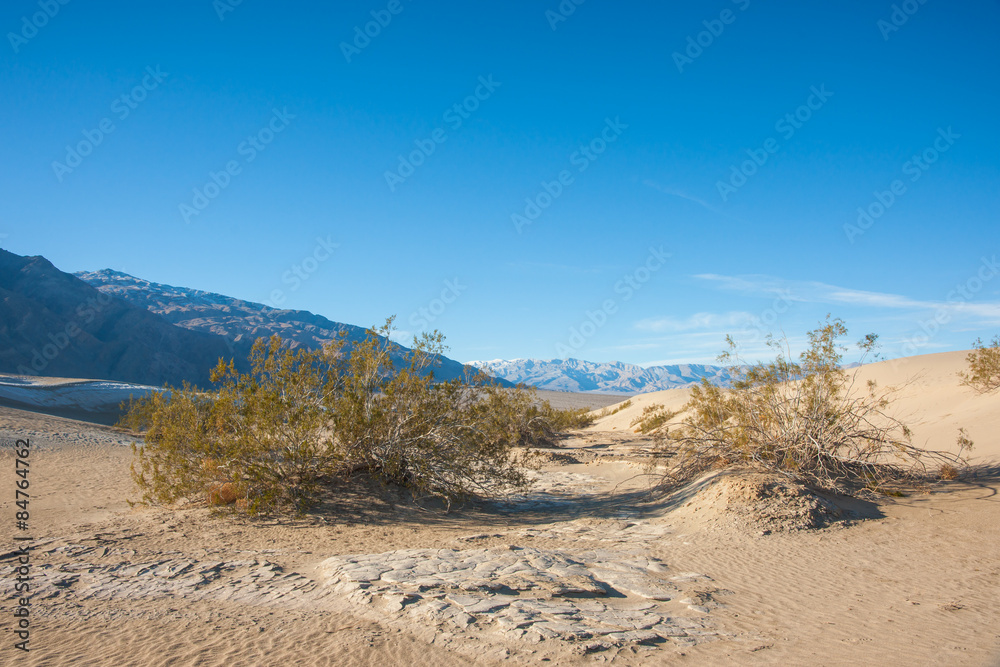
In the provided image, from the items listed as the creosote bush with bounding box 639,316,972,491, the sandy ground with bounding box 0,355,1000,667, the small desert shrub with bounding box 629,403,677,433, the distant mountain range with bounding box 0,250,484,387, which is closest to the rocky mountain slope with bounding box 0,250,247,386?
the distant mountain range with bounding box 0,250,484,387

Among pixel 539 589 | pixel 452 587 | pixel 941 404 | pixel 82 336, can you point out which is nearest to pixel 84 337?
pixel 82 336

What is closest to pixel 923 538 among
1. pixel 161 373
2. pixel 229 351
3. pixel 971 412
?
pixel 971 412

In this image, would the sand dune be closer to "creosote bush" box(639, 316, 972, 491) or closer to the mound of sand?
"creosote bush" box(639, 316, 972, 491)

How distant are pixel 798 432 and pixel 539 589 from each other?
719cm

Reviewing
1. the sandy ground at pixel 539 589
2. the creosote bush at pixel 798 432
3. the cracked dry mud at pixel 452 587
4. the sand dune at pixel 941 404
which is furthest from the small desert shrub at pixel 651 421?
the cracked dry mud at pixel 452 587

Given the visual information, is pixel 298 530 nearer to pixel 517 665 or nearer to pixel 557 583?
pixel 557 583

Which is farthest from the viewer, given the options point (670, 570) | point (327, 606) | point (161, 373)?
point (161, 373)

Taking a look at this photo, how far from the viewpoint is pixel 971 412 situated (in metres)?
16.5

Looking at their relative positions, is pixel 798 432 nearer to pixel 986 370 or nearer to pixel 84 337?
pixel 986 370

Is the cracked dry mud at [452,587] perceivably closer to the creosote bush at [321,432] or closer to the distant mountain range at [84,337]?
the creosote bush at [321,432]

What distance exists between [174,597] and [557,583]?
386 centimetres

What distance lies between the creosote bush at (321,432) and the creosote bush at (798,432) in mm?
4122

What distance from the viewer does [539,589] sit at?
229 inches

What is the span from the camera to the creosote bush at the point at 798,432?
10.5 m
